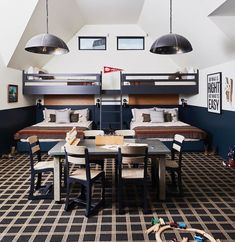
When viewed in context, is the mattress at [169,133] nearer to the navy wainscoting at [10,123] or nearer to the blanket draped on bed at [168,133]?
the blanket draped on bed at [168,133]

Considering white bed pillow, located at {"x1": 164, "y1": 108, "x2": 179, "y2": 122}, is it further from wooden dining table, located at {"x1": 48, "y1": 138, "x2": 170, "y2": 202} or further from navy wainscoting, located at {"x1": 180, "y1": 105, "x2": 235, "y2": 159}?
wooden dining table, located at {"x1": 48, "y1": 138, "x2": 170, "y2": 202}

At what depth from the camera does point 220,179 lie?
439 centimetres

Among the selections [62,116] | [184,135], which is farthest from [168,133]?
[62,116]

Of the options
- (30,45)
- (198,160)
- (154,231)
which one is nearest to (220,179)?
(198,160)

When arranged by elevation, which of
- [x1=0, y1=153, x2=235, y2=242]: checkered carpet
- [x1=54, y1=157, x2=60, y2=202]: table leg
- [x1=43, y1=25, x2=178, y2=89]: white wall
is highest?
[x1=43, y1=25, x2=178, y2=89]: white wall

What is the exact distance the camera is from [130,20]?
758cm

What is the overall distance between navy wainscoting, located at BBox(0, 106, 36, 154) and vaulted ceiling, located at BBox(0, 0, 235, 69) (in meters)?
1.07

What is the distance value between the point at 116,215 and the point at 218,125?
11.8ft

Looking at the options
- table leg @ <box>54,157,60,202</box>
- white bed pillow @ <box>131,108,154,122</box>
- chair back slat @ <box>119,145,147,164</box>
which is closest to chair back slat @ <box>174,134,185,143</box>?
chair back slat @ <box>119,145,147,164</box>

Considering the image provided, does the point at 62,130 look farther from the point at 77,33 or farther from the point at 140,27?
the point at 140,27

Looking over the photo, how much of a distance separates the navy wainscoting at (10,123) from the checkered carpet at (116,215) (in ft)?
5.59

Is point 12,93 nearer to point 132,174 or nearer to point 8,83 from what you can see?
point 8,83

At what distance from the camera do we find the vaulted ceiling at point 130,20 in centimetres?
448

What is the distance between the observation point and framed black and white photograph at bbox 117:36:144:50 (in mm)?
8094
